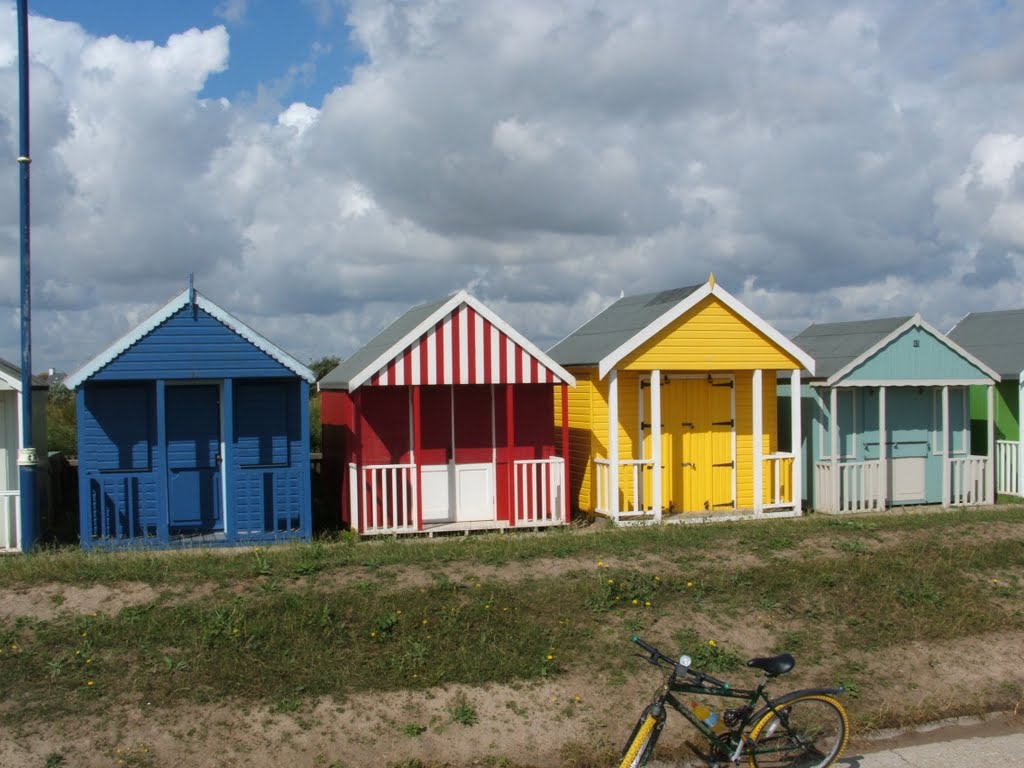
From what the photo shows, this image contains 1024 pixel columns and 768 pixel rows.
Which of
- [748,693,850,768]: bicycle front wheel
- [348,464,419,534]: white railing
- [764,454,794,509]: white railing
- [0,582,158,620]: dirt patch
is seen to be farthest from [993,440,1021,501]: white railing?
[0,582,158,620]: dirt patch

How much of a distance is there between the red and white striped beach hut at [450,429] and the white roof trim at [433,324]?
0.02 m

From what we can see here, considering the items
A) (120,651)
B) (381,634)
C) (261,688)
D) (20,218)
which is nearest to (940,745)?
(381,634)

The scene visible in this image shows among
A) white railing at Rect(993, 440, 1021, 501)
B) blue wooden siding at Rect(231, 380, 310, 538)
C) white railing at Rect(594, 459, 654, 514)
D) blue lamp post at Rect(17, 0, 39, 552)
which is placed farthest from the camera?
white railing at Rect(993, 440, 1021, 501)

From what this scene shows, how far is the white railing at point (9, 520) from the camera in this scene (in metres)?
14.2

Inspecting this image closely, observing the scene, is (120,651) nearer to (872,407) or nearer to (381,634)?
(381,634)

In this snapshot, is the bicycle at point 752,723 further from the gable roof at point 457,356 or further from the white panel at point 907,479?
the white panel at point 907,479

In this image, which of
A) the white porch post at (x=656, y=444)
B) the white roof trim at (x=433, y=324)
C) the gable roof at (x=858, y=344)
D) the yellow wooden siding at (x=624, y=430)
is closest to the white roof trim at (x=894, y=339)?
the gable roof at (x=858, y=344)

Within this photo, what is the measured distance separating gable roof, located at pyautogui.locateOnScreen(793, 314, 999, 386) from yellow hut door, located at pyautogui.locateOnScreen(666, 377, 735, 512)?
1771 millimetres

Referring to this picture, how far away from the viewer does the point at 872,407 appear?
62.0 feet

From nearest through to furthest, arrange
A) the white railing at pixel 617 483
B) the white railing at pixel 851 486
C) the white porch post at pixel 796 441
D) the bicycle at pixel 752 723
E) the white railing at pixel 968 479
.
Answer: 1. the bicycle at pixel 752 723
2. the white railing at pixel 617 483
3. the white porch post at pixel 796 441
4. the white railing at pixel 851 486
5. the white railing at pixel 968 479

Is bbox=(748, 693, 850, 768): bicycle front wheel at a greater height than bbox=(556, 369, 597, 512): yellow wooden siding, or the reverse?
bbox=(556, 369, 597, 512): yellow wooden siding

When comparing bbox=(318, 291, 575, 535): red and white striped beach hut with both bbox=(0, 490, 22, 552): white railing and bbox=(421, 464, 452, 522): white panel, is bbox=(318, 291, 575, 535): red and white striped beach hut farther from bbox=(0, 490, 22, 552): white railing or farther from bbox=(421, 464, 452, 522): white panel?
bbox=(0, 490, 22, 552): white railing

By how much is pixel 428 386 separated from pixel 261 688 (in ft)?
23.9

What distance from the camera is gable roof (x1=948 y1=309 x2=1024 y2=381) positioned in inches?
811
